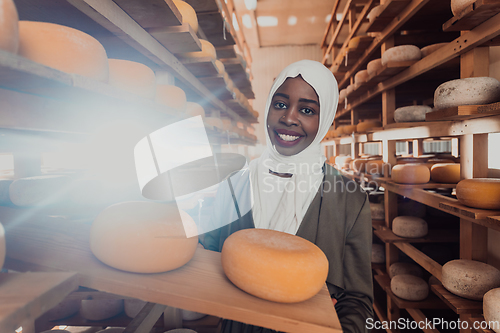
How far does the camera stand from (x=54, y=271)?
45 centimetres

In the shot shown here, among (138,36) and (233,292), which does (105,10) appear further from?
(233,292)

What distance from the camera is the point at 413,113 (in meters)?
2.25

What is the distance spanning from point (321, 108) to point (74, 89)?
30.4 inches

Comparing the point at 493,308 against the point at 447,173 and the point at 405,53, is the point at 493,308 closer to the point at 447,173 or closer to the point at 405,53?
the point at 447,173

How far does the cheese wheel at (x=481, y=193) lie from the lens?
1.42 m

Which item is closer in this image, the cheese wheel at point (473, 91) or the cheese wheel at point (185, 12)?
the cheese wheel at point (473, 91)

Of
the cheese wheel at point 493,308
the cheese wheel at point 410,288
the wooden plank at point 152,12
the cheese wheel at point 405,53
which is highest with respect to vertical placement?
the cheese wheel at point 405,53

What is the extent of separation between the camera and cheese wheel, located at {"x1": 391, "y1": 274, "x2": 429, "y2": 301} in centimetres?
230

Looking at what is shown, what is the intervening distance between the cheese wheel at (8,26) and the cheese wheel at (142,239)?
0.36 metres

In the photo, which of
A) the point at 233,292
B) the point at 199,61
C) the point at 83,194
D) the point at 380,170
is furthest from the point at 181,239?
the point at 380,170

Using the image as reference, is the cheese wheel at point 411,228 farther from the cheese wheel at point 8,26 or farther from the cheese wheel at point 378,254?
the cheese wheel at point 8,26

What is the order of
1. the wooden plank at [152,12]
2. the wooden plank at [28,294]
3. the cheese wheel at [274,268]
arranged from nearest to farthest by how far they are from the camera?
the wooden plank at [28,294] < the cheese wheel at [274,268] < the wooden plank at [152,12]

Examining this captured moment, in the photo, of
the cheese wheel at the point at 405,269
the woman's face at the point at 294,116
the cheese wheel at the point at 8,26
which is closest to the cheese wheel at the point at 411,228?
the cheese wheel at the point at 405,269

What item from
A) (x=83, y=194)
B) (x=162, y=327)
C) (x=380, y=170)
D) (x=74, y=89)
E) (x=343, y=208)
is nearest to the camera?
(x=74, y=89)
